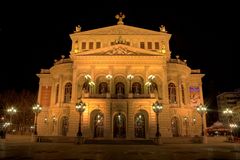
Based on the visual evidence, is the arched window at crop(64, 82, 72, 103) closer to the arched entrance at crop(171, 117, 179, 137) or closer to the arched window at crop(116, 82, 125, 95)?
the arched window at crop(116, 82, 125, 95)

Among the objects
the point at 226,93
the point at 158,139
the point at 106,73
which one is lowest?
the point at 158,139

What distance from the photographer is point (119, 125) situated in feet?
128

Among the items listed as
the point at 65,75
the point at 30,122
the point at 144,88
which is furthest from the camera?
the point at 30,122

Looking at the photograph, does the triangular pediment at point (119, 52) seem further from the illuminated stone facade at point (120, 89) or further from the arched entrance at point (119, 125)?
the arched entrance at point (119, 125)

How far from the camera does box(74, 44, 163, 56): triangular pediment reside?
137 feet

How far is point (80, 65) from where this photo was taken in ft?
139

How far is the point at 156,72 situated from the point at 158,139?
15.1m

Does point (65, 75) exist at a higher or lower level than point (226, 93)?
lower

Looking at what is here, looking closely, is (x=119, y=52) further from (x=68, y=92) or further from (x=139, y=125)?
(x=139, y=125)

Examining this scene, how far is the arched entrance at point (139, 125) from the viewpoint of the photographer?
38875 mm

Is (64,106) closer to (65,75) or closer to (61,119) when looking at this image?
(61,119)

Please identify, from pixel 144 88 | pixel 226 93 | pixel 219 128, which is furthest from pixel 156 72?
pixel 226 93

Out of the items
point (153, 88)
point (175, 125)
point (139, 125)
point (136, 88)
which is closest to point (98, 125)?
point (139, 125)

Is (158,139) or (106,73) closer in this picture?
(158,139)
